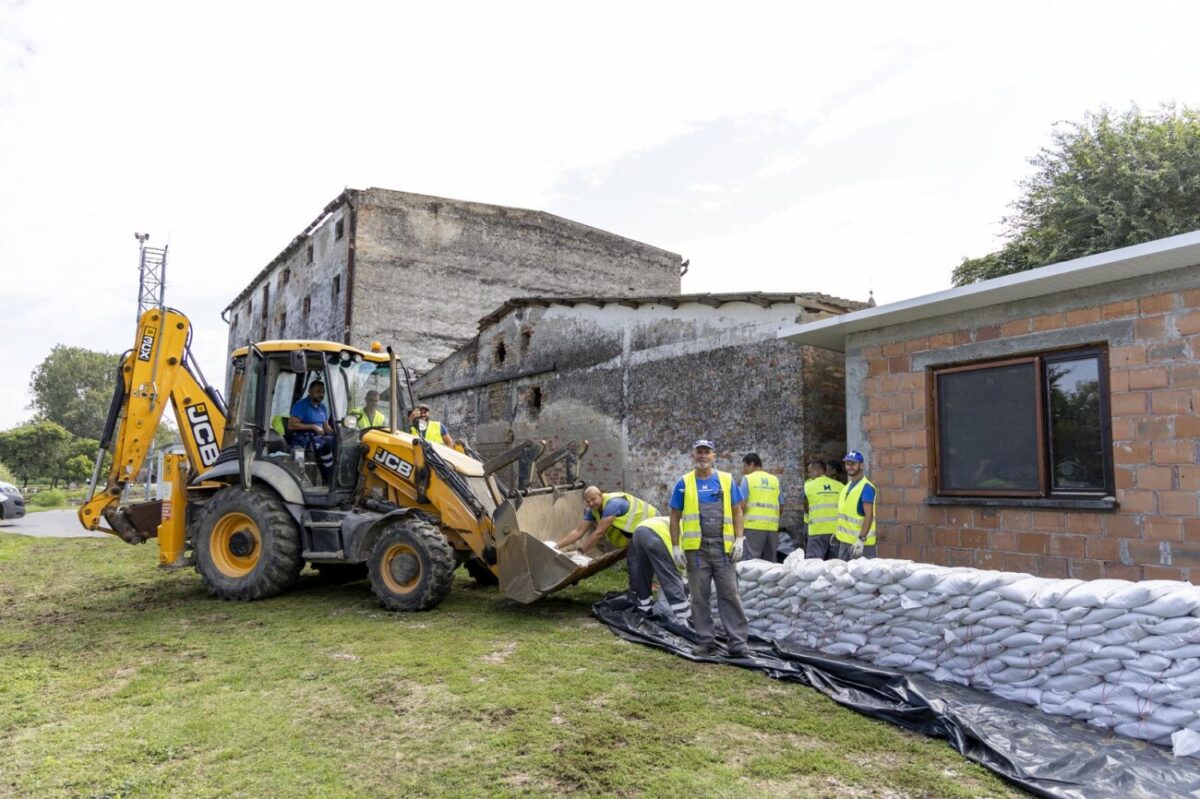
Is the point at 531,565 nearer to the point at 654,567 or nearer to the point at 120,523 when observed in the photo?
the point at 654,567

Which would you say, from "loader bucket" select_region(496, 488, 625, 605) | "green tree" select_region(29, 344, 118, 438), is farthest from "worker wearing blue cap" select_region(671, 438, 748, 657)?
"green tree" select_region(29, 344, 118, 438)

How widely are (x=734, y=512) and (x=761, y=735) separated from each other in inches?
82.2

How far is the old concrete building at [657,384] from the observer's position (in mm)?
9555

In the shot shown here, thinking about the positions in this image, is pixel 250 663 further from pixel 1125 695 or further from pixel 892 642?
pixel 1125 695

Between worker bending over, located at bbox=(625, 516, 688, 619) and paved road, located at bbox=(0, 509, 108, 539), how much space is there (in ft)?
39.4

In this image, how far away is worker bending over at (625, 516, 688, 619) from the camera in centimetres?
697

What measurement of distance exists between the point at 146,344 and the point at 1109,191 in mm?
22274

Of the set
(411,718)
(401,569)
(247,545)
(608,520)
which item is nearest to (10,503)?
(247,545)

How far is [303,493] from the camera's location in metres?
8.02

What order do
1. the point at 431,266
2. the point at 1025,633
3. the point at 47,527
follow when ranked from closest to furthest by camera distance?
the point at 1025,633 → the point at 47,527 → the point at 431,266

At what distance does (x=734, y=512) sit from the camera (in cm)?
607

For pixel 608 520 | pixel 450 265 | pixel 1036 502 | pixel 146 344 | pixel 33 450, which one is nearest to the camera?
pixel 1036 502

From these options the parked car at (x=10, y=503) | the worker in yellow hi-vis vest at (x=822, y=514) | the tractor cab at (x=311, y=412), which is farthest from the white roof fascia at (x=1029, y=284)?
the parked car at (x=10, y=503)

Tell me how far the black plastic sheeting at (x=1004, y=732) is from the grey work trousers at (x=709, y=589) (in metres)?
0.26
